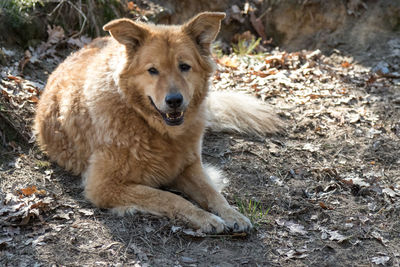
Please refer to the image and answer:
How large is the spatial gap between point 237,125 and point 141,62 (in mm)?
1969

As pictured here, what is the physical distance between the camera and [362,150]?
17.4 ft

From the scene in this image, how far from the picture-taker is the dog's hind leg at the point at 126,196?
3.88 metres

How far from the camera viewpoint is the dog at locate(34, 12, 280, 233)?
3975 millimetres

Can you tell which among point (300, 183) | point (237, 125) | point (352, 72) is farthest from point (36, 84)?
point (352, 72)

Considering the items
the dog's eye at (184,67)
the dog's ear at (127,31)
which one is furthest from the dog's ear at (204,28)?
the dog's ear at (127,31)

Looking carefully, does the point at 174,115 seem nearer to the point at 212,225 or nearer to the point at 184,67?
the point at 184,67

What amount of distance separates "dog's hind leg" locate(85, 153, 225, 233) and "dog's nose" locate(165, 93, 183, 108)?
71 centimetres

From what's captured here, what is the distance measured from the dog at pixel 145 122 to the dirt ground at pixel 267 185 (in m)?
0.19

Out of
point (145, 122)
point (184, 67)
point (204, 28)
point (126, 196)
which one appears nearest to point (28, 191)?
point (126, 196)

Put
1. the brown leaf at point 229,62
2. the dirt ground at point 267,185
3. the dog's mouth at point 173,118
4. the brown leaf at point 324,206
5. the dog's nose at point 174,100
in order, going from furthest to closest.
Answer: the brown leaf at point 229,62
the brown leaf at point 324,206
the dog's mouth at point 173,118
the dog's nose at point 174,100
the dirt ground at point 267,185

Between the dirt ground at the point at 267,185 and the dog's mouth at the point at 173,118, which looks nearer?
the dirt ground at the point at 267,185

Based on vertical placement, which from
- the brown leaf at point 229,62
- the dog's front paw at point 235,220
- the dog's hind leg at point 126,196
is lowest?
the dog's front paw at point 235,220

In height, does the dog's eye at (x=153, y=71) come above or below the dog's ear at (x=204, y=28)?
below

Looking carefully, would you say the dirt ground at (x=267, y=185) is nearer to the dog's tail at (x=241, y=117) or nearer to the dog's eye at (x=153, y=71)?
the dog's tail at (x=241, y=117)
